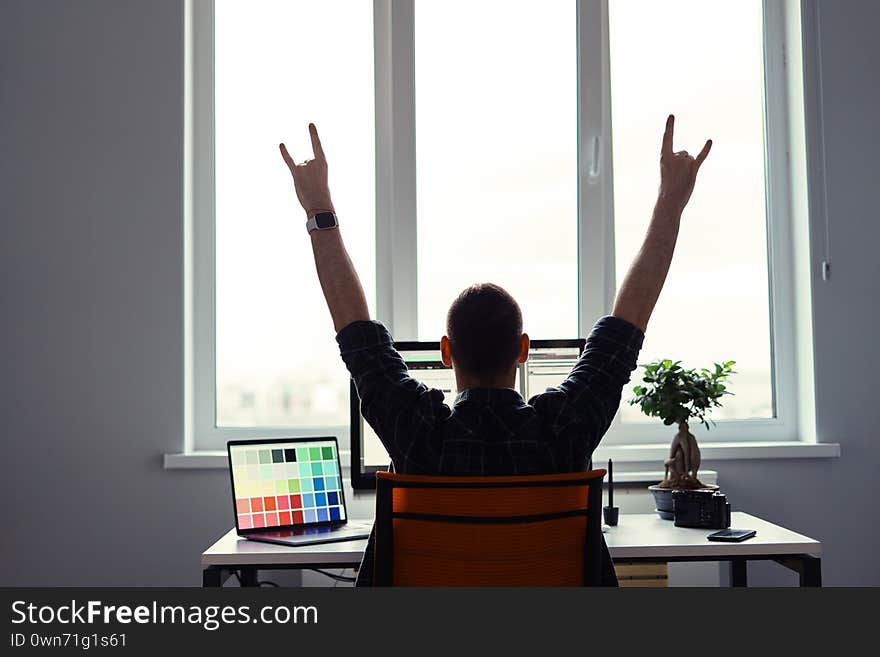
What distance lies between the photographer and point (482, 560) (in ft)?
4.55

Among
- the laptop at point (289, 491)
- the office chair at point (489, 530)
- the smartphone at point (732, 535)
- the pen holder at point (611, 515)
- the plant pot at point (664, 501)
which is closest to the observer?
the office chair at point (489, 530)

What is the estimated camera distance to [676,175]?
5.54 feet

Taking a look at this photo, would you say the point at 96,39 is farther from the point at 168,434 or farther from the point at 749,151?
the point at 749,151

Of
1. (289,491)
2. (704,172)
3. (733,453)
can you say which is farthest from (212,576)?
(704,172)

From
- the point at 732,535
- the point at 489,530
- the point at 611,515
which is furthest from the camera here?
the point at 611,515

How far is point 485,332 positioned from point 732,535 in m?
1.06

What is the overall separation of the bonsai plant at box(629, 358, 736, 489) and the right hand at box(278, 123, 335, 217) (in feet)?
4.39

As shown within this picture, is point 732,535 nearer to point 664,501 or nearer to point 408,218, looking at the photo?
point 664,501

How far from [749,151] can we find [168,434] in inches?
84.7

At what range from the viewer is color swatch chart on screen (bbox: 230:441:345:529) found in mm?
2355

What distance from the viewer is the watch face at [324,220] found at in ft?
5.25

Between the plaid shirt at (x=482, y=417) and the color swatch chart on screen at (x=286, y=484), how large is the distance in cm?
91

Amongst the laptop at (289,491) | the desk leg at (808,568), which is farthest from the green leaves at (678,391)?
the laptop at (289,491)

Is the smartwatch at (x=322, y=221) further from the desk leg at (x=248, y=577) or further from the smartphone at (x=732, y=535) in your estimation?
the smartphone at (x=732, y=535)
